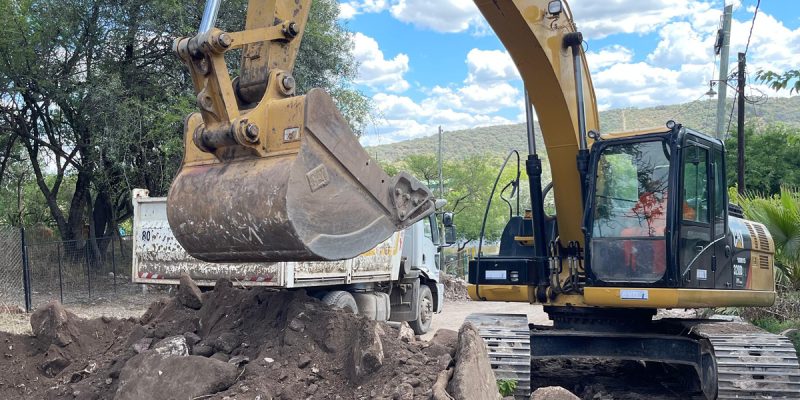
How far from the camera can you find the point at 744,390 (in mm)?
6699

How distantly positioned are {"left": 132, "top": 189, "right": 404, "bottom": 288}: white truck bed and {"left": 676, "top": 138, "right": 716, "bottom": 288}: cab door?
5.09m

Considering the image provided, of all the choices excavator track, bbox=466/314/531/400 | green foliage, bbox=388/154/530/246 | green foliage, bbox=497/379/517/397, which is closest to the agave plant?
excavator track, bbox=466/314/531/400

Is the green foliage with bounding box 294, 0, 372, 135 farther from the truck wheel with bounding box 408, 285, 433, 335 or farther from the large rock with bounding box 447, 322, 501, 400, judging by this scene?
the large rock with bounding box 447, 322, 501, 400

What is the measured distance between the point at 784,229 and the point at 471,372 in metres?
8.23

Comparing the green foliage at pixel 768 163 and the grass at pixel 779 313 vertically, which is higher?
the green foliage at pixel 768 163

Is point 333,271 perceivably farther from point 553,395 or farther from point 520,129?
point 520,129

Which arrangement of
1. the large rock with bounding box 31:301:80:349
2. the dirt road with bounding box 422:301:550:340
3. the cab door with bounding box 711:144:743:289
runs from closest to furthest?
the cab door with bounding box 711:144:743:289 → the large rock with bounding box 31:301:80:349 → the dirt road with bounding box 422:301:550:340

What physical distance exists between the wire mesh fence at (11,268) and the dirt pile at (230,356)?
931 cm

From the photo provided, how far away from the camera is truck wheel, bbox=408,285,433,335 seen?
14.9 m

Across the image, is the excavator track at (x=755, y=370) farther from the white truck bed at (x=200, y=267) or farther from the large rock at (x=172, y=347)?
the white truck bed at (x=200, y=267)

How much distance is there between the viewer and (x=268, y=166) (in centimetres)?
497

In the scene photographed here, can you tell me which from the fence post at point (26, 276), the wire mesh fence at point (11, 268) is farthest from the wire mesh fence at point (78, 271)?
the fence post at point (26, 276)

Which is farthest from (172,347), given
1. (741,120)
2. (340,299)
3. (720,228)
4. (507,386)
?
(741,120)

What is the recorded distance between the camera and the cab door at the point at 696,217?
7109mm
